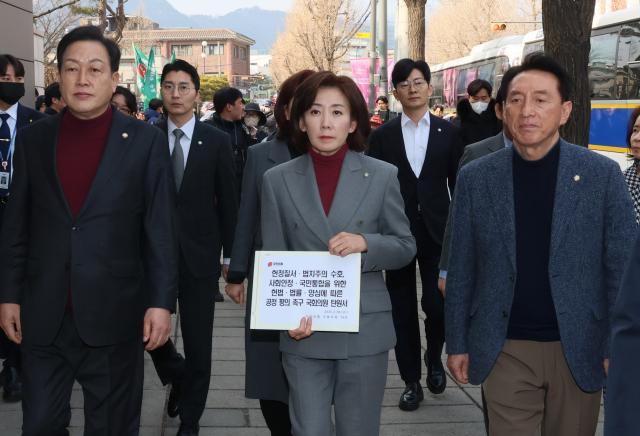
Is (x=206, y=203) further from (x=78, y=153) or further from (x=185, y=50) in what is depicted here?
(x=185, y=50)

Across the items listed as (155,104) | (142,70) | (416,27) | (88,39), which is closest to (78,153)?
(88,39)

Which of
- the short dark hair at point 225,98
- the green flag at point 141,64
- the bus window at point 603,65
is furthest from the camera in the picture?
the green flag at point 141,64

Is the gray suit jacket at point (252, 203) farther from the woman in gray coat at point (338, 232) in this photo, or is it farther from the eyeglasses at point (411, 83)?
the eyeglasses at point (411, 83)

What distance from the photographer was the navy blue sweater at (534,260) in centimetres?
319

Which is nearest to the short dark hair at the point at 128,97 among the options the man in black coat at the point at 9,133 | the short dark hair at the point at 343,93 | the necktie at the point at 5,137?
the man in black coat at the point at 9,133

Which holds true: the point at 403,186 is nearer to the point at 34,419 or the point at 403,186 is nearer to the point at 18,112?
the point at 18,112

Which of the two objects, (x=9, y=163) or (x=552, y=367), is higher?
(x=9, y=163)

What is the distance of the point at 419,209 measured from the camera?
5426 mm

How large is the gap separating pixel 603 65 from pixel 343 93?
13.9 metres

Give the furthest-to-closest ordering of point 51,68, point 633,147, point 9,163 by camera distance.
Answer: point 51,68, point 9,163, point 633,147

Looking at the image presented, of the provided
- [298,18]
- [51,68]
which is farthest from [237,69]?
[51,68]

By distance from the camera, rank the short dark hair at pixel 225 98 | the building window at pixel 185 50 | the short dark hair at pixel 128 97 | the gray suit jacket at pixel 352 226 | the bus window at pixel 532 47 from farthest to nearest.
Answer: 1. the building window at pixel 185 50
2. the bus window at pixel 532 47
3. the short dark hair at pixel 225 98
4. the short dark hair at pixel 128 97
5. the gray suit jacket at pixel 352 226

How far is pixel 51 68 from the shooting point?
34594 mm

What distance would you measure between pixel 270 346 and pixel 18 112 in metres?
2.71
